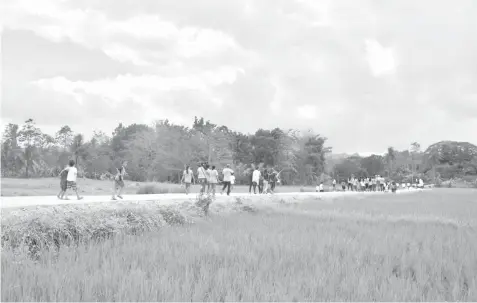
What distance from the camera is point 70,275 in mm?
4793

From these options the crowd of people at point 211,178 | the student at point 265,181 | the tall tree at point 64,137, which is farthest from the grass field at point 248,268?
the tall tree at point 64,137

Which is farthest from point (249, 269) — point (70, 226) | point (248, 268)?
point (70, 226)

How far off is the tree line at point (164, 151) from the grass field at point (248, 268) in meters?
44.3

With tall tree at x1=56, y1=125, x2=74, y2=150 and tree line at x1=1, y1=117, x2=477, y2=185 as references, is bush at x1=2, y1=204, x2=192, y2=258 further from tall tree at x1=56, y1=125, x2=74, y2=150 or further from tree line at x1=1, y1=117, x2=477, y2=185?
tall tree at x1=56, y1=125, x2=74, y2=150

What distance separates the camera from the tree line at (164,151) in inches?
2063

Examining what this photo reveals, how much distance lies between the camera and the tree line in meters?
52.4

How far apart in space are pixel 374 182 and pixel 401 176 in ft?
138

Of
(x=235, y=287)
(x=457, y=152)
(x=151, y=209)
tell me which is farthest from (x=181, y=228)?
(x=457, y=152)

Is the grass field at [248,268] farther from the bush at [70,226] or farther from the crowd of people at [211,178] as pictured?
the crowd of people at [211,178]

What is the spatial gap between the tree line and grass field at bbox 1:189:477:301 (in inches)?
1744

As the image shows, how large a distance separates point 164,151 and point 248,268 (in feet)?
173

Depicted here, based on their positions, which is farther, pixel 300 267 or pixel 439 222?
pixel 439 222

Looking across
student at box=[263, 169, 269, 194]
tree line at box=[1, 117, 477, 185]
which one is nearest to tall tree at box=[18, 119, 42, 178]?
tree line at box=[1, 117, 477, 185]

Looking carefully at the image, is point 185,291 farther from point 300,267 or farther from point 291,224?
point 291,224
